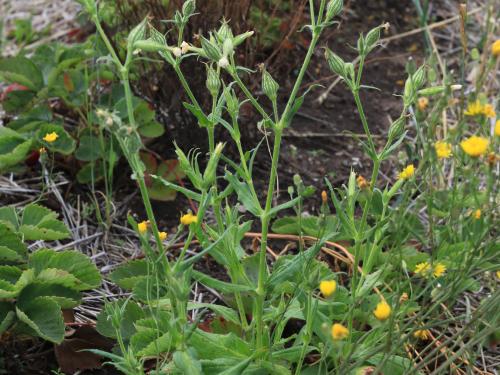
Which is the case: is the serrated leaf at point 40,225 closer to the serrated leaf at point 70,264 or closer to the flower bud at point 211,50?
the serrated leaf at point 70,264

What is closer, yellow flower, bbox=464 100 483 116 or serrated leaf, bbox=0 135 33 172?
yellow flower, bbox=464 100 483 116

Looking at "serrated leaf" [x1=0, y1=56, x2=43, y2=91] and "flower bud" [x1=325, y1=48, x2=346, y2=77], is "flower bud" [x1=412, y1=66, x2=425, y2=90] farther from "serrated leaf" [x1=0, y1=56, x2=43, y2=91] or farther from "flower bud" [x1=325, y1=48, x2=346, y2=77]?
"serrated leaf" [x1=0, y1=56, x2=43, y2=91]

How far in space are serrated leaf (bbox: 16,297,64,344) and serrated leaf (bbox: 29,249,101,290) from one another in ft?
0.42

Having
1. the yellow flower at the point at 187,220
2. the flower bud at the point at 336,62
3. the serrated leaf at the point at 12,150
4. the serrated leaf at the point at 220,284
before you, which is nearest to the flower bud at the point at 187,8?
the flower bud at the point at 336,62

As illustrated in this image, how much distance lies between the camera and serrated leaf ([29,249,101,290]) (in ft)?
6.84

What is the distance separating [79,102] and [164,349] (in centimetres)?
132

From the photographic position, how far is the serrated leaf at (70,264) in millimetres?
2084

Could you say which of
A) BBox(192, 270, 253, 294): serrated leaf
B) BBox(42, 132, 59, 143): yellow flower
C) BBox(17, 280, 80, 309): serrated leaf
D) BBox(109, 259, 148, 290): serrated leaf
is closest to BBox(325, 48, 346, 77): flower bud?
BBox(192, 270, 253, 294): serrated leaf

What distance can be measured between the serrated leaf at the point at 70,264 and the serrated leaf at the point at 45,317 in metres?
0.13

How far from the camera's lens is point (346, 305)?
1.92 m

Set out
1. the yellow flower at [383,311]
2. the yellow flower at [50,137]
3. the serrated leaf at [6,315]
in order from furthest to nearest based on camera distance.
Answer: the yellow flower at [50,137], the serrated leaf at [6,315], the yellow flower at [383,311]

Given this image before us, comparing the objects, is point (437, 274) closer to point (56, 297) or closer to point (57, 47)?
point (56, 297)

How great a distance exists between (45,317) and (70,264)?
0.19 meters

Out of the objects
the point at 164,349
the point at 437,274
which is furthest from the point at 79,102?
the point at 437,274
